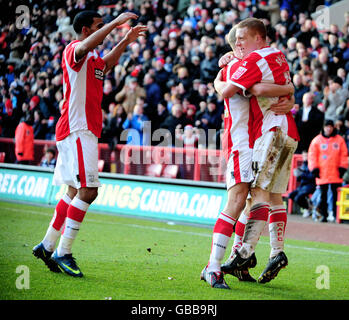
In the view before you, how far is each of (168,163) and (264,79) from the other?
352 inches

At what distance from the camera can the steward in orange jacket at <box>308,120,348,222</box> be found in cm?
1395

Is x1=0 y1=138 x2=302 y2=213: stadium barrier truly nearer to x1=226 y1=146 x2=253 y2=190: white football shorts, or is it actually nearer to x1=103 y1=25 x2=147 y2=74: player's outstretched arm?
x1=103 y1=25 x2=147 y2=74: player's outstretched arm

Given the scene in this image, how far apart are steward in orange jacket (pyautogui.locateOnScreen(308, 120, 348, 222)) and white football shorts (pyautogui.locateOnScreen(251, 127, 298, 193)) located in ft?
25.9

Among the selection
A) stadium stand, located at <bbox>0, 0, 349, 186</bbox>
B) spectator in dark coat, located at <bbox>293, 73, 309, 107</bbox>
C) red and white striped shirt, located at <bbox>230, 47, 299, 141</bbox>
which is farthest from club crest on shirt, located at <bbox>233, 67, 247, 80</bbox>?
spectator in dark coat, located at <bbox>293, 73, 309, 107</bbox>

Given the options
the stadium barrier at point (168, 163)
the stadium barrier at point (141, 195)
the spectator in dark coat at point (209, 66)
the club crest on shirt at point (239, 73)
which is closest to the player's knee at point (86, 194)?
the club crest on shirt at point (239, 73)

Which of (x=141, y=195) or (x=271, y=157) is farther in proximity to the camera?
(x=141, y=195)

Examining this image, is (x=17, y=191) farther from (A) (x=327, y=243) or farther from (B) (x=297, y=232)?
(A) (x=327, y=243)

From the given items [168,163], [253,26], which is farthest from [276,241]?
[168,163]

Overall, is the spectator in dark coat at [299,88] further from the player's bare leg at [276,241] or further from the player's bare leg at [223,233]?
the player's bare leg at [223,233]

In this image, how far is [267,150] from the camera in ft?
20.0

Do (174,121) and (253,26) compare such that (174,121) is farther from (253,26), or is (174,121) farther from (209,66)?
(253,26)

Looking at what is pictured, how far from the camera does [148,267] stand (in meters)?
7.09

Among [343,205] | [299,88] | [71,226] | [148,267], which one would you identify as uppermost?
[299,88]

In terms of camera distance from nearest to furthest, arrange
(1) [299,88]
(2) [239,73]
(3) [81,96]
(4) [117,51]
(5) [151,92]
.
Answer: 1. (2) [239,73]
2. (3) [81,96]
3. (4) [117,51]
4. (1) [299,88]
5. (5) [151,92]
